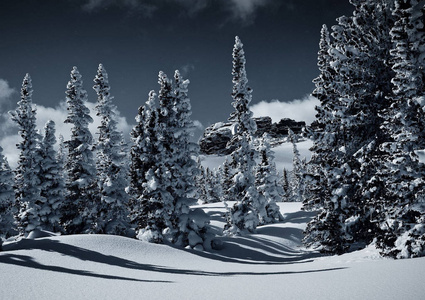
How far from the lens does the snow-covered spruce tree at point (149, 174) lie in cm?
2186

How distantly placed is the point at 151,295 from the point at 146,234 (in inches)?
634

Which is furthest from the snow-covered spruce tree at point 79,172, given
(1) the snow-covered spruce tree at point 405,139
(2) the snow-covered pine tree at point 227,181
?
(1) the snow-covered spruce tree at point 405,139

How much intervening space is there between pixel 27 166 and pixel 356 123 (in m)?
32.4

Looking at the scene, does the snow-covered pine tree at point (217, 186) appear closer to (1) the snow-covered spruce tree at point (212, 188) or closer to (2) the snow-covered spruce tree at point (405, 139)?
(1) the snow-covered spruce tree at point (212, 188)

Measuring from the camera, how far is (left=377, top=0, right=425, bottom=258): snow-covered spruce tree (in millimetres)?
11430

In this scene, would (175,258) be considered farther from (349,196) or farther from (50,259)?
(349,196)

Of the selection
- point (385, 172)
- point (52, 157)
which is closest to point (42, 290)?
point (385, 172)

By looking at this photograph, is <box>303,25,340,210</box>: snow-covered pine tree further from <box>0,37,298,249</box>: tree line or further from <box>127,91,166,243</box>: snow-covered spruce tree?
<box>127,91,166,243</box>: snow-covered spruce tree

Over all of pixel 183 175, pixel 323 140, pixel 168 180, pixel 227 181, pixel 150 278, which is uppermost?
pixel 323 140

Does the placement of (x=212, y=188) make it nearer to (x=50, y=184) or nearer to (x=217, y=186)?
(x=217, y=186)

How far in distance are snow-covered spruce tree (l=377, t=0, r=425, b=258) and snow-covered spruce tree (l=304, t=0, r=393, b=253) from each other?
2.51 meters

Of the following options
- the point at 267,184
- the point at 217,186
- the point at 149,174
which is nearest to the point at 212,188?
the point at 217,186

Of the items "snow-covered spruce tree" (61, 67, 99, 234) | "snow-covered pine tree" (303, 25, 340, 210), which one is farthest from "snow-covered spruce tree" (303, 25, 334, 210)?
"snow-covered spruce tree" (61, 67, 99, 234)

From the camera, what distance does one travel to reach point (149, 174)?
2203cm
